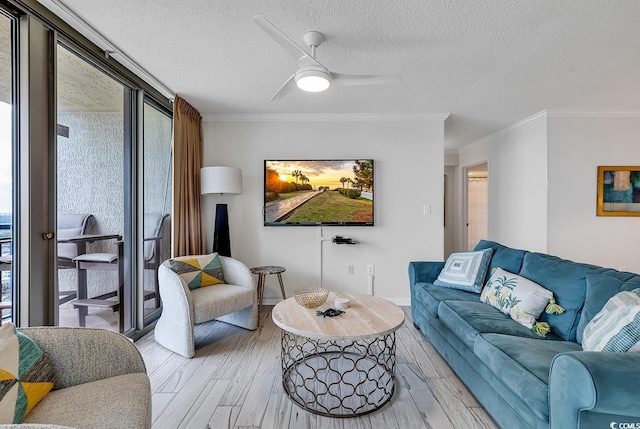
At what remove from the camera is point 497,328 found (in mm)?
1816

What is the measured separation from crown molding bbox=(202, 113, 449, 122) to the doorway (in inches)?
95.3

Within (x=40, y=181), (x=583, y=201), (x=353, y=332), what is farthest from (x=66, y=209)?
(x=583, y=201)

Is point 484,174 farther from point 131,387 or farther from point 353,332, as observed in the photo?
point 131,387

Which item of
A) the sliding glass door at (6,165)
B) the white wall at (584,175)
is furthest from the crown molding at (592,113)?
the sliding glass door at (6,165)

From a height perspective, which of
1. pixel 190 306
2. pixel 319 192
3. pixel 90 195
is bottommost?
pixel 190 306

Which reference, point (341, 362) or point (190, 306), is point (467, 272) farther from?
point (190, 306)

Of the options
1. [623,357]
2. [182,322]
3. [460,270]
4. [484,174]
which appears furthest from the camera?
[484,174]

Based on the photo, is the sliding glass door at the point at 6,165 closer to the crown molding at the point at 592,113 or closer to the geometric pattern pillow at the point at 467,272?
the geometric pattern pillow at the point at 467,272

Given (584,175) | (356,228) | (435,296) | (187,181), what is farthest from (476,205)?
(187,181)

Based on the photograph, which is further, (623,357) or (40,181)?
(40,181)

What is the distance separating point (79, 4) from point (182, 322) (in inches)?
85.6

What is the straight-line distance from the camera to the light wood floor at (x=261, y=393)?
65.6 inches

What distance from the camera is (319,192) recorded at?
3611 millimetres

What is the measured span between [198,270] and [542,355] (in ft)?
8.67
